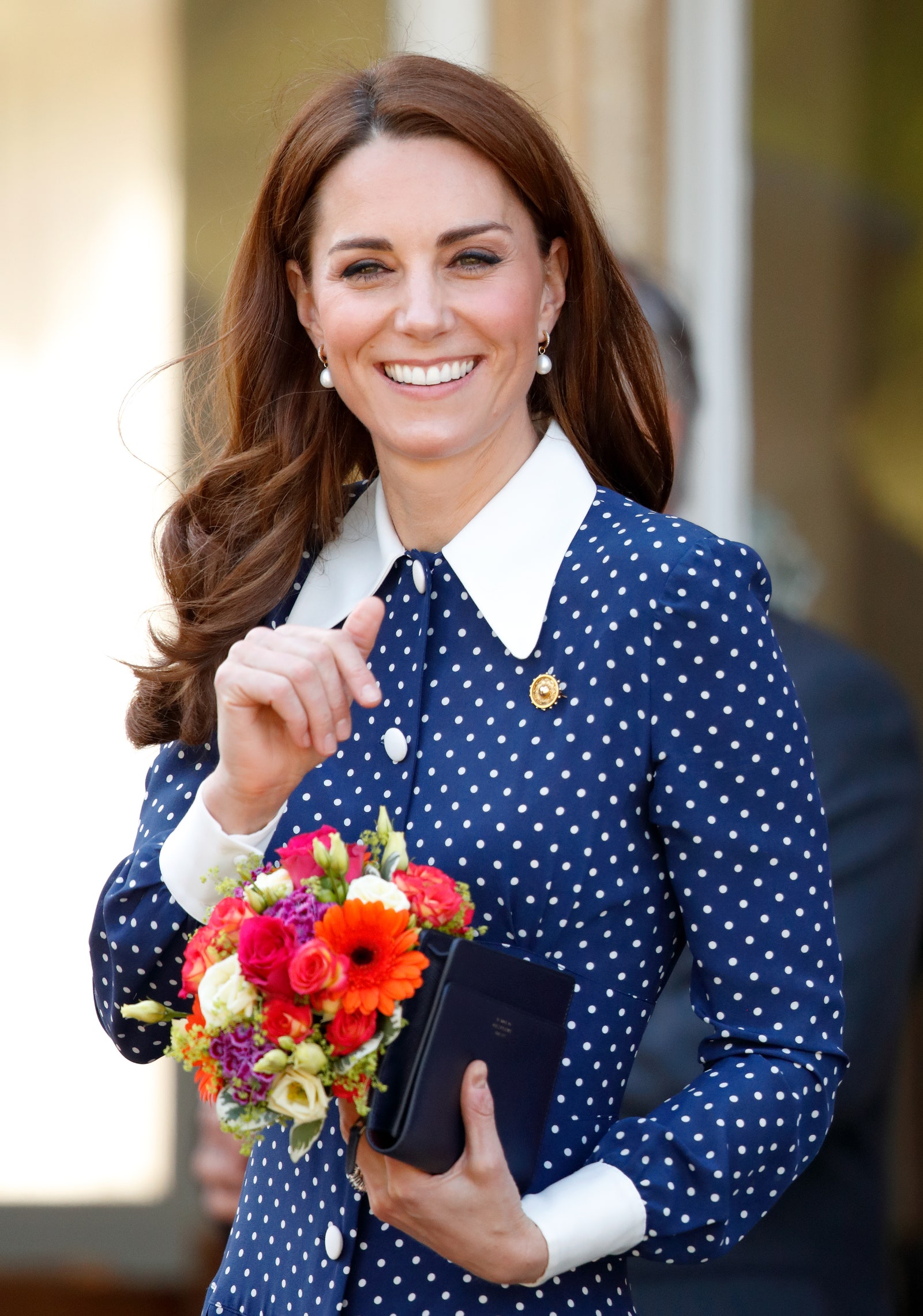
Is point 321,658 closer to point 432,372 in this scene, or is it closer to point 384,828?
point 384,828

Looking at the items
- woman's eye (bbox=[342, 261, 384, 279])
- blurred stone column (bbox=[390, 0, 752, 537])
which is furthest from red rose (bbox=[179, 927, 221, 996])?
blurred stone column (bbox=[390, 0, 752, 537])

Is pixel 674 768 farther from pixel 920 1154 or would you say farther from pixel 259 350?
pixel 920 1154

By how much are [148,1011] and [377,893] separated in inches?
10.8

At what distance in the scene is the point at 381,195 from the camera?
1.65m

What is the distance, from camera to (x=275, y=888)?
4.50 feet

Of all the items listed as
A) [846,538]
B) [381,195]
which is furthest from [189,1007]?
[846,538]

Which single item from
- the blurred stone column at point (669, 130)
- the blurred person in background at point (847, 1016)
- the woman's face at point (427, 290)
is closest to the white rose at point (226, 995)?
the woman's face at point (427, 290)

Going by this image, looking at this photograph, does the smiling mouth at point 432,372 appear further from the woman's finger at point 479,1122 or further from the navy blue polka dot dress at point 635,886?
the woman's finger at point 479,1122

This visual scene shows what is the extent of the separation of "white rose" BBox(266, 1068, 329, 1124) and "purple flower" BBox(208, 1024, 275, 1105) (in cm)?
1

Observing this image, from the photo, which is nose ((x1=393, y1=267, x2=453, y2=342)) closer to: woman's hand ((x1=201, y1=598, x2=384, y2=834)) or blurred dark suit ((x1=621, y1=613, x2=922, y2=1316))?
woman's hand ((x1=201, y1=598, x2=384, y2=834))

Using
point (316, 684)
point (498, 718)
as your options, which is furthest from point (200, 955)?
point (498, 718)

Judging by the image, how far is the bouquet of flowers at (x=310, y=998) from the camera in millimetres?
1299

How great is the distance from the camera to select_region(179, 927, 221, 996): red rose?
1.38 metres

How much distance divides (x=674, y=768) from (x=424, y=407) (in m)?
0.44
